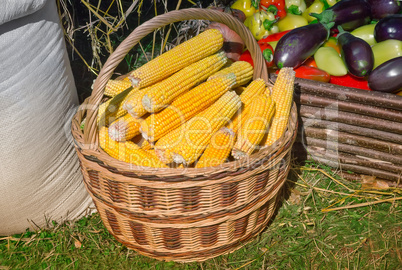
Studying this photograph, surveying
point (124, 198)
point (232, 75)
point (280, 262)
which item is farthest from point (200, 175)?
point (280, 262)

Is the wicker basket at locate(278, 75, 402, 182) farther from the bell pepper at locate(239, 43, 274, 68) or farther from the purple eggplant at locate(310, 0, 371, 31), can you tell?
the purple eggplant at locate(310, 0, 371, 31)

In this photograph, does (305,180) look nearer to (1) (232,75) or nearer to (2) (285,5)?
(1) (232,75)

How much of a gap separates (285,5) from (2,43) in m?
2.47

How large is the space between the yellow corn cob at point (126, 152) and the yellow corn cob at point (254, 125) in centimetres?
39

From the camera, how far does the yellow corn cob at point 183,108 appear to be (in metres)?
1.78

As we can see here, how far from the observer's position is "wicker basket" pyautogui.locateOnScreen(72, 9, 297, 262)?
1.54 meters

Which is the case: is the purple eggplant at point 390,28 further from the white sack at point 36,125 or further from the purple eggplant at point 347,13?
the white sack at point 36,125

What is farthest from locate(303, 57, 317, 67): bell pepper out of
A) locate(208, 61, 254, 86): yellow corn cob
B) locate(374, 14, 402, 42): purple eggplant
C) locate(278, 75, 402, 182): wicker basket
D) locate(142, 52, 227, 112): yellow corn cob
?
locate(142, 52, 227, 112): yellow corn cob

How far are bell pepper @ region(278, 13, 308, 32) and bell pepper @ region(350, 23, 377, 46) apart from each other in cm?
45

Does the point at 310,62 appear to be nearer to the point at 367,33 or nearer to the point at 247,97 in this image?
the point at 367,33

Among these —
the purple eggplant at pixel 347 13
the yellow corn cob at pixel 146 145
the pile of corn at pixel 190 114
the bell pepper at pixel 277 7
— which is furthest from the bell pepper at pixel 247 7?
the yellow corn cob at pixel 146 145

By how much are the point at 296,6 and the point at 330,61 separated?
94 cm

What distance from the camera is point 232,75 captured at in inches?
77.0

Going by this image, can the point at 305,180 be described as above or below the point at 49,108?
below
